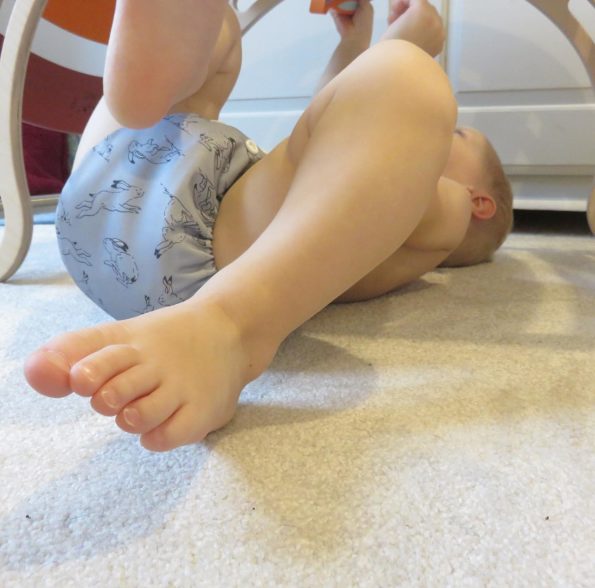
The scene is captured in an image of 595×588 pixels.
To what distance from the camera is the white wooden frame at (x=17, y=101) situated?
30.8 inches

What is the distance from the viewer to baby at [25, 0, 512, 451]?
1.15ft

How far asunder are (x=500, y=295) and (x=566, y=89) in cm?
60

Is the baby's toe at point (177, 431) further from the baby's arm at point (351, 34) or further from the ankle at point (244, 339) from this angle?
the baby's arm at point (351, 34)

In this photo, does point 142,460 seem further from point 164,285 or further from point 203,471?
point 164,285

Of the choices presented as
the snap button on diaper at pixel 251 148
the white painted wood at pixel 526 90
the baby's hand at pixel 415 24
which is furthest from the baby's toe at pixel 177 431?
the white painted wood at pixel 526 90

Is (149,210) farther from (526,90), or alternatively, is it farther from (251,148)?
(526,90)

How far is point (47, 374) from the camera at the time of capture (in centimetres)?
31

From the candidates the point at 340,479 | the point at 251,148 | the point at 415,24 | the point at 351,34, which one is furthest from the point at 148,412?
the point at 351,34

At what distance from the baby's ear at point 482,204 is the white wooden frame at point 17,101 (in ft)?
0.42

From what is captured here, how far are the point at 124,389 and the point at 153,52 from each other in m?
0.29

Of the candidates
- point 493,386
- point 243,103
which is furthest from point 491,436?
point 243,103

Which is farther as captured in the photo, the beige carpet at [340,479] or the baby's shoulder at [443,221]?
the baby's shoulder at [443,221]

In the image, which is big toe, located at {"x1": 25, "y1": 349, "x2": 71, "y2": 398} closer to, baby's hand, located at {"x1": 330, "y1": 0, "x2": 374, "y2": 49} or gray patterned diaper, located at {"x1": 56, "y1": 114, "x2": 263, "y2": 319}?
gray patterned diaper, located at {"x1": 56, "y1": 114, "x2": 263, "y2": 319}

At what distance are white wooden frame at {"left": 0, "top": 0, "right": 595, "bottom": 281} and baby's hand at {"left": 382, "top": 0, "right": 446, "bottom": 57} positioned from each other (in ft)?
0.47
